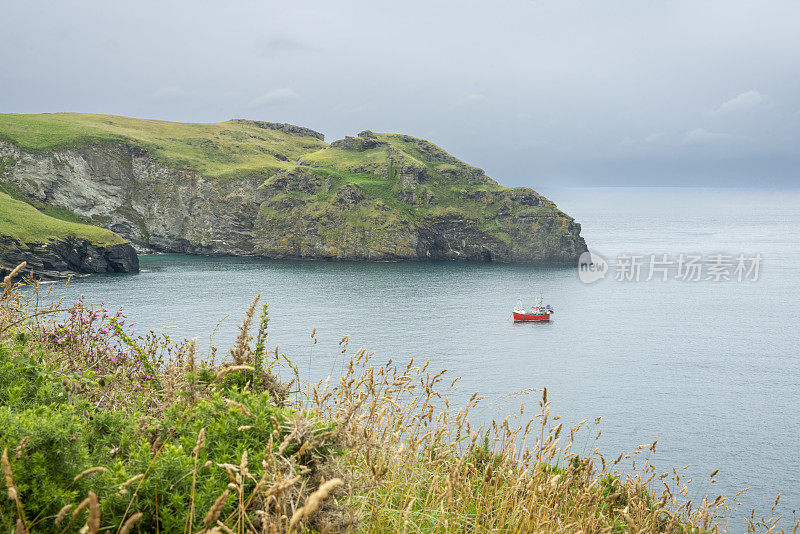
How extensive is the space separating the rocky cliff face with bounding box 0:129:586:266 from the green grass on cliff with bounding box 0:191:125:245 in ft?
118

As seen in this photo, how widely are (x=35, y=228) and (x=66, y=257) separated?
843cm

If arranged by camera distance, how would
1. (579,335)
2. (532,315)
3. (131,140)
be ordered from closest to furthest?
(579,335)
(532,315)
(131,140)

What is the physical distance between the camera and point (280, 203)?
503 ft

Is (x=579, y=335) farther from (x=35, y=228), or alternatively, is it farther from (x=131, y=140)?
(x=131, y=140)

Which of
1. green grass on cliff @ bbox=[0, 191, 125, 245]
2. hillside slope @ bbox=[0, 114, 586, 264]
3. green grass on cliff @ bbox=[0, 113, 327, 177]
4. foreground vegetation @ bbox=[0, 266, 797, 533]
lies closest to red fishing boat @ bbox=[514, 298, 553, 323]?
hillside slope @ bbox=[0, 114, 586, 264]

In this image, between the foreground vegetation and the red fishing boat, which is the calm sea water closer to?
the red fishing boat

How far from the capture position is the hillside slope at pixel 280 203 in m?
144

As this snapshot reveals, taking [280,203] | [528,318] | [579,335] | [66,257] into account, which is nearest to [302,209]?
[280,203]

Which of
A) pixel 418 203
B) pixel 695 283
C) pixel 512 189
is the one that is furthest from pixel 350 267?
pixel 695 283

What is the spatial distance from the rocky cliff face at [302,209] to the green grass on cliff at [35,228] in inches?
1412

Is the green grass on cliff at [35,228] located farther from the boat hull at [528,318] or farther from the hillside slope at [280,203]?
the boat hull at [528,318]

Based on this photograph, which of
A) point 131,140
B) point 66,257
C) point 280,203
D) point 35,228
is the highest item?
point 131,140

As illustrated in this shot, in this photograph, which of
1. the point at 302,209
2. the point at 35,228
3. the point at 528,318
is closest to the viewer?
the point at 528,318

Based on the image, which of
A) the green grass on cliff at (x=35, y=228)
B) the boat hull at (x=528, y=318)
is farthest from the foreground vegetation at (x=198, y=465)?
the green grass on cliff at (x=35, y=228)
